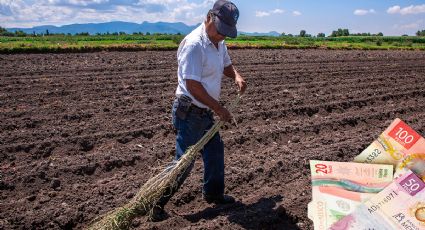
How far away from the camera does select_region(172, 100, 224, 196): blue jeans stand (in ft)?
11.1

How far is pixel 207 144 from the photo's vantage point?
3525mm

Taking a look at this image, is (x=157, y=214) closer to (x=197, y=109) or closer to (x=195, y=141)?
(x=195, y=141)

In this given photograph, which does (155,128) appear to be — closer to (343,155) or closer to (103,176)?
(103,176)

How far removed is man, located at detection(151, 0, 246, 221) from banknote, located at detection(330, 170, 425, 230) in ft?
4.54

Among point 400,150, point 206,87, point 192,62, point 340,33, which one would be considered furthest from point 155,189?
point 340,33

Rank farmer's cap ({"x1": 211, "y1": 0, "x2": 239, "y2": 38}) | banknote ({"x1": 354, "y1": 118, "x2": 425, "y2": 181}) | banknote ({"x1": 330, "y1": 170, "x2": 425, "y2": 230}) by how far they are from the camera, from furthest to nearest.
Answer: farmer's cap ({"x1": 211, "y1": 0, "x2": 239, "y2": 38}) → banknote ({"x1": 354, "y1": 118, "x2": 425, "y2": 181}) → banknote ({"x1": 330, "y1": 170, "x2": 425, "y2": 230})

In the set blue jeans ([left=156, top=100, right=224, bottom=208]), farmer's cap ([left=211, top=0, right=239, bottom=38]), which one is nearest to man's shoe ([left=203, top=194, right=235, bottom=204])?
blue jeans ([left=156, top=100, right=224, bottom=208])

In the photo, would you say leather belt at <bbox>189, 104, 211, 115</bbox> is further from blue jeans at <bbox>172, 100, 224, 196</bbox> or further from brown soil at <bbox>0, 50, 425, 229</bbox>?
brown soil at <bbox>0, 50, 425, 229</bbox>

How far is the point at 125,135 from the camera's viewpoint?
5641 millimetres

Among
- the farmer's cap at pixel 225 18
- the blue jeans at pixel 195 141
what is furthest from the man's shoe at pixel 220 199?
the farmer's cap at pixel 225 18

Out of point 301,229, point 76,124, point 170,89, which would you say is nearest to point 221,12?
point 301,229

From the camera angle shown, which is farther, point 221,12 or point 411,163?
point 221,12

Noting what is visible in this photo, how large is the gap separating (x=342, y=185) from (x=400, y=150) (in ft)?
1.26

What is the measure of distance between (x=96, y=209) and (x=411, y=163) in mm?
2602
